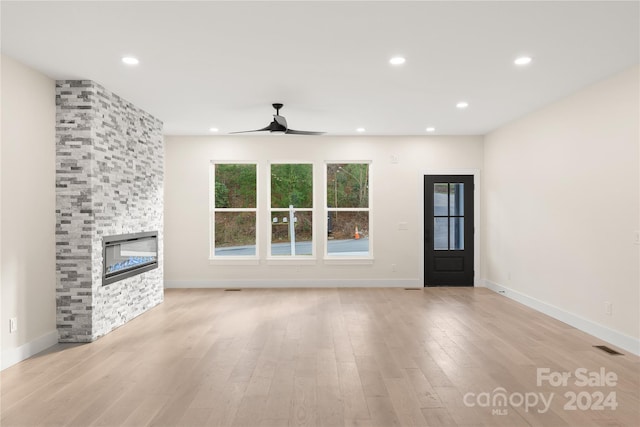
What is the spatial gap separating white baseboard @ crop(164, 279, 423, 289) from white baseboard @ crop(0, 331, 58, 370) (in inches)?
129

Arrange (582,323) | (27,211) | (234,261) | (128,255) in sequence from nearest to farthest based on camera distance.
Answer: (27,211) < (582,323) < (128,255) < (234,261)

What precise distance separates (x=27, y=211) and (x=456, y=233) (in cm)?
665

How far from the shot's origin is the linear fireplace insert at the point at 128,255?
4.79 meters

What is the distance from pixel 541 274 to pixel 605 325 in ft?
4.36

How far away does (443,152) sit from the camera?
7766mm

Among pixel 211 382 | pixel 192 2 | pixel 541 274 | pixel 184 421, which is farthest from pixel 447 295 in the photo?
pixel 192 2

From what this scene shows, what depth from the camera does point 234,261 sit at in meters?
7.69

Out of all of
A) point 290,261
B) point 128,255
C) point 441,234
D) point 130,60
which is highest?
point 130,60

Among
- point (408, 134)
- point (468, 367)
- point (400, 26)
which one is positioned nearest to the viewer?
point (400, 26)

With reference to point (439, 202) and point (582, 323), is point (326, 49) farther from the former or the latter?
point (439, 202)

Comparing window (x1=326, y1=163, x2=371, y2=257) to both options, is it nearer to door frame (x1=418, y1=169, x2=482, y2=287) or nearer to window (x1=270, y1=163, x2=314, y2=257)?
window (x1=270, y1=163, x2=314, y2=257)

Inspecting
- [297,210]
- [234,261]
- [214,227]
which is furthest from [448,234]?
[214,227]

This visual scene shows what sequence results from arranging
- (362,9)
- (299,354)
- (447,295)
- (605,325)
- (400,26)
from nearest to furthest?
1. (362,9)
2. (400,26)
3. (299,354)
4. (605,325)
5. (447,295)

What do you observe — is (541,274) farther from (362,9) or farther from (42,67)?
(42,67)
